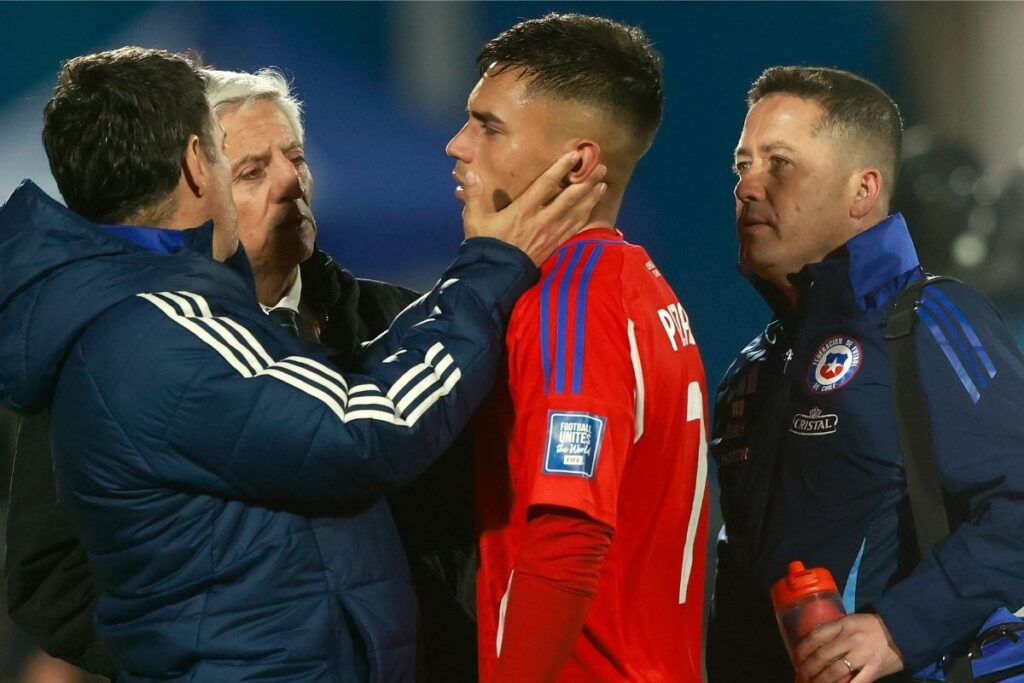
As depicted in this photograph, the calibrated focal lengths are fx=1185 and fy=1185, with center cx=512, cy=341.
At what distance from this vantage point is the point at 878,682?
1.88 meters

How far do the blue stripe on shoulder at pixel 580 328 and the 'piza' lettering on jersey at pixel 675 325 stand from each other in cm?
11

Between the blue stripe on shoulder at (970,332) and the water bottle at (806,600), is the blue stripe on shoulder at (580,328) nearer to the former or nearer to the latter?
the water bottle at (806,600)

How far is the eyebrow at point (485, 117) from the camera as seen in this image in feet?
5.47

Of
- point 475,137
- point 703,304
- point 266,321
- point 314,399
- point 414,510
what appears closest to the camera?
point 314,399

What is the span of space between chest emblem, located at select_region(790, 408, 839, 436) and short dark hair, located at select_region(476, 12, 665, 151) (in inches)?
21.7

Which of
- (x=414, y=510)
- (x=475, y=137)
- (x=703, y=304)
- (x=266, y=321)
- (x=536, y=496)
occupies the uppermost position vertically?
(x=475, y=137)

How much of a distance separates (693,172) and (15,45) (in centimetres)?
238

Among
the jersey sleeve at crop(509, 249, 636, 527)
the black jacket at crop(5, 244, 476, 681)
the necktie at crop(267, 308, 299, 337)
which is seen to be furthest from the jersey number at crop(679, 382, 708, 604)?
the necktie at crop(267, 308, 299, 337)

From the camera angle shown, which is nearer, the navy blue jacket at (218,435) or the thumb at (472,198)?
the navy blue jacket at (218,435)

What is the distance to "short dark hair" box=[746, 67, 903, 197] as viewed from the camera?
86.3 inches

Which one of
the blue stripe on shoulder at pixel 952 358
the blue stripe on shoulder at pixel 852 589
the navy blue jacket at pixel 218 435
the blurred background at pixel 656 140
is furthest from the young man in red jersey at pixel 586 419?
the blurred background at pixel 656 140

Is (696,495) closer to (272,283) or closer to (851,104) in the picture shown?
(851,104)

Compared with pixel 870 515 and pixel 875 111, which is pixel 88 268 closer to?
pixel 870 515

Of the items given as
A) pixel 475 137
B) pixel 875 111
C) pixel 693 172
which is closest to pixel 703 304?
pixel 693 172
